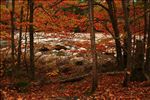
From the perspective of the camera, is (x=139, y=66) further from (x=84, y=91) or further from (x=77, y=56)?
(x=77, y=56)

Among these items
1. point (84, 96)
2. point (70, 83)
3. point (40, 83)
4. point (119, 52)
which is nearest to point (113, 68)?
point (119, 52)

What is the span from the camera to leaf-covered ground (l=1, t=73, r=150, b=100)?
14.1m

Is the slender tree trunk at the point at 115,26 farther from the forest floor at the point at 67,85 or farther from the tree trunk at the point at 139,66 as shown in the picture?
the tree trunk at the point at 139,66

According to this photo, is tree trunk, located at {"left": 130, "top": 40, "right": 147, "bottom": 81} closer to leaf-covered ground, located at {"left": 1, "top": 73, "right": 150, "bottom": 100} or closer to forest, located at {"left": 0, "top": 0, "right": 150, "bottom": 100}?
forest, located at {"left": 0, "top": 0, "right": 150, "bottom": 100}

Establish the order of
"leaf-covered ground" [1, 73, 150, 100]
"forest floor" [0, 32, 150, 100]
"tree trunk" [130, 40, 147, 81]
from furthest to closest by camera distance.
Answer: "tree trunk" [130, 40, 147, 81], "forest floor" [0, 32, 150, 100], "leaf-covered ground" [1, 73, 150, 100]

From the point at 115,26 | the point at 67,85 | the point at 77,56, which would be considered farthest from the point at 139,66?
the point at 77,56

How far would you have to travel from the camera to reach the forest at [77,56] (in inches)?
589

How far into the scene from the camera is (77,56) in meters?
25.1

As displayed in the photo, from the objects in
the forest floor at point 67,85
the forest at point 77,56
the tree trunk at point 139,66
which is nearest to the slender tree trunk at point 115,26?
the forest at point 77,56

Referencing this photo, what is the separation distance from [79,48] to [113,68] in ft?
17.7

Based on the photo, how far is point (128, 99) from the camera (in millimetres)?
13172

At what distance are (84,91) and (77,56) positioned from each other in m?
9.29

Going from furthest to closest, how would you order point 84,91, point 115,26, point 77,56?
point 77,56 < point 115,26 < point 84,91

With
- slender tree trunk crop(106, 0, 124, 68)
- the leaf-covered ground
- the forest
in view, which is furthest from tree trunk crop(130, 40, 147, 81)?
slender tree trunk crop(106, 0, 124, 68)
